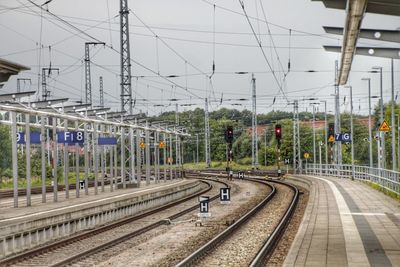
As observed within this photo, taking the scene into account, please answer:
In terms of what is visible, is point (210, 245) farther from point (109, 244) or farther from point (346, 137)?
point (346, 137)

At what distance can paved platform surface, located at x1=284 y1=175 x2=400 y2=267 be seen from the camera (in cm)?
1262

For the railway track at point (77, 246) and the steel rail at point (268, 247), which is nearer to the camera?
the steel rail at point (268, 247)

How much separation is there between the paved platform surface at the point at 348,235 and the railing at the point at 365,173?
1.49 meters

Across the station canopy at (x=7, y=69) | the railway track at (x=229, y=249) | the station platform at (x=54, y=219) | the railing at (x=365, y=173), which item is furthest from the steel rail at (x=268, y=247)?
the railing at (x=365, y=173)

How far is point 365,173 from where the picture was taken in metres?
43.2

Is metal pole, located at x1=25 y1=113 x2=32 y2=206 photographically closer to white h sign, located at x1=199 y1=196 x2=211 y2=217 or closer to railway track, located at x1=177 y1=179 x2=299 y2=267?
white h sign, located at x1=199 y1=196 x2=211 y2=217

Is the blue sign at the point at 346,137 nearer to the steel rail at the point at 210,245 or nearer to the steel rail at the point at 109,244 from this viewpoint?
the steel rail at the point at 210,245

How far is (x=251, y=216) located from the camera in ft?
83.6

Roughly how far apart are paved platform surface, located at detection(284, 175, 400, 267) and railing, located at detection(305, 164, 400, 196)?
1.49m

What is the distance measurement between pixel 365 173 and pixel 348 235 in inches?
1093

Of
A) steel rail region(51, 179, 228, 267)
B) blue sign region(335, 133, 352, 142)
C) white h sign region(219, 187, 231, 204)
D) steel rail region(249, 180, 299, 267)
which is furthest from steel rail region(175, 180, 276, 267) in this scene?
blue sign region(335, 133, 352, 142)

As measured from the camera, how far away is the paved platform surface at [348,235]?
41.4 feet

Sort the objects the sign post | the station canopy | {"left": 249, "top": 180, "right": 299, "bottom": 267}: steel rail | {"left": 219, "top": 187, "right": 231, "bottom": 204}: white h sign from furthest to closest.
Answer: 1. {"left": 219, "top": 187, "right": 231, "bottom": 204}: white h sign
2. the sign post
3. the station canopy
4. {"left": 249, "top": 180, "right": 299, "bottom": 267}: steel rail

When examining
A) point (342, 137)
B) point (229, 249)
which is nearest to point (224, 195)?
point (229, 249)
